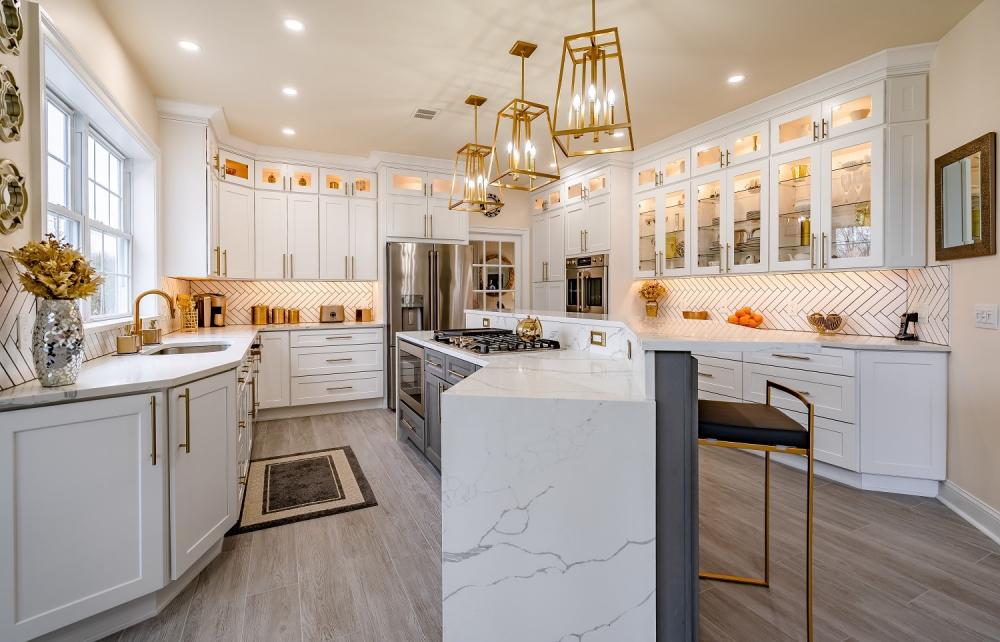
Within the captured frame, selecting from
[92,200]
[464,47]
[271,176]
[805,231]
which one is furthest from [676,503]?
[271,176]

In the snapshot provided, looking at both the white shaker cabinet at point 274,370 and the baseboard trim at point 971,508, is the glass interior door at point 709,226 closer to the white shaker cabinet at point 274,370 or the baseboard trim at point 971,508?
the baseboard trim at point 971,508

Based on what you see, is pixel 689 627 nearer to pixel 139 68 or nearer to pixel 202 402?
pixel 202 402

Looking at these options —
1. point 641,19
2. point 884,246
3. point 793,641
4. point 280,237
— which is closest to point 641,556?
point 793,641

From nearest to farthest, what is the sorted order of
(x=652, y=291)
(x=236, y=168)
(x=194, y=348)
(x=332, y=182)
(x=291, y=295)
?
(x=194, y=348), (x=236, y=168), (x=652, y=291), (x=332, y=182), (x=291, y=295)

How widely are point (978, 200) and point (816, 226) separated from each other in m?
0.96

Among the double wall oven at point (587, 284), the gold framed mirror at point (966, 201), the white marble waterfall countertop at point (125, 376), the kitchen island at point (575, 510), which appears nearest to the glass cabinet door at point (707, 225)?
the double wall oven at point (587, 284)

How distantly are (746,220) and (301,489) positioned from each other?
4026 mm

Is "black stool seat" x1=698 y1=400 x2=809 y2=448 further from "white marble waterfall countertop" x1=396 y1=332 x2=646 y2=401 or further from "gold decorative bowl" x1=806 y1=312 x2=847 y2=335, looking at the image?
"gold decorative bowl" x1=806 y1=312 x2=847 y2=335

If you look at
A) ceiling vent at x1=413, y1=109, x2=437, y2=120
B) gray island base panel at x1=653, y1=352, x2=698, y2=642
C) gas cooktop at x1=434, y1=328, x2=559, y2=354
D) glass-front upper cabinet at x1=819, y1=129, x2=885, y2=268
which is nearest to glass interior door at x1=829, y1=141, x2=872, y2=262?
glass-front upper cabinet at x1=819, y1=129, x2=885, y2=268

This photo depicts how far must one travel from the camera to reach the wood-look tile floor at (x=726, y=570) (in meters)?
1.73

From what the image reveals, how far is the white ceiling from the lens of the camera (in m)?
2.56

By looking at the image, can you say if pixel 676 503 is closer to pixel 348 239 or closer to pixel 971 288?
pixel 971 288

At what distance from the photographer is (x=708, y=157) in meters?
4.28

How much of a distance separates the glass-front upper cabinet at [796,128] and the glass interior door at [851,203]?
25 cm
